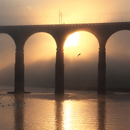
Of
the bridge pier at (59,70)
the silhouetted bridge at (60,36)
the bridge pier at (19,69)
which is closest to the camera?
the silhouetted bridge at (60,36)

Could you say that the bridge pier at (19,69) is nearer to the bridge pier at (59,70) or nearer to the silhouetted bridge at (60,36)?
the silhouetted bridge at (60,36)

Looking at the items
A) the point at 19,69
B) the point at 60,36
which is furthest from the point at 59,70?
the point at 19,69

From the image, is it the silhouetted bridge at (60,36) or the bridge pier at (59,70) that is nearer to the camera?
the silhouetted bridge at (60,36)

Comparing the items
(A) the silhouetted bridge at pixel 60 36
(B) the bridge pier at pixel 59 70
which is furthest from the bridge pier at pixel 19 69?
(B) the bridge pier at pixel 59 70

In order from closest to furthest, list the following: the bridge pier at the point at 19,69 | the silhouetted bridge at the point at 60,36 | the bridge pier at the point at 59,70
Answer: the silhouetted bridge at the point at 60,36 < the bridge pier at the point at 59,70 < the bridge pier at the point at 19,69

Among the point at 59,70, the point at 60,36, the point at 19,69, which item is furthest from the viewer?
the point at 19,69

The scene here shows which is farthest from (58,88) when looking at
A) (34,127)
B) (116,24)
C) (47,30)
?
(34,127)

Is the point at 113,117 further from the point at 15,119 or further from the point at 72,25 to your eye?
the point at 72,25

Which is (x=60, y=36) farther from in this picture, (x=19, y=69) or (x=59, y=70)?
(x=19, y=69)
